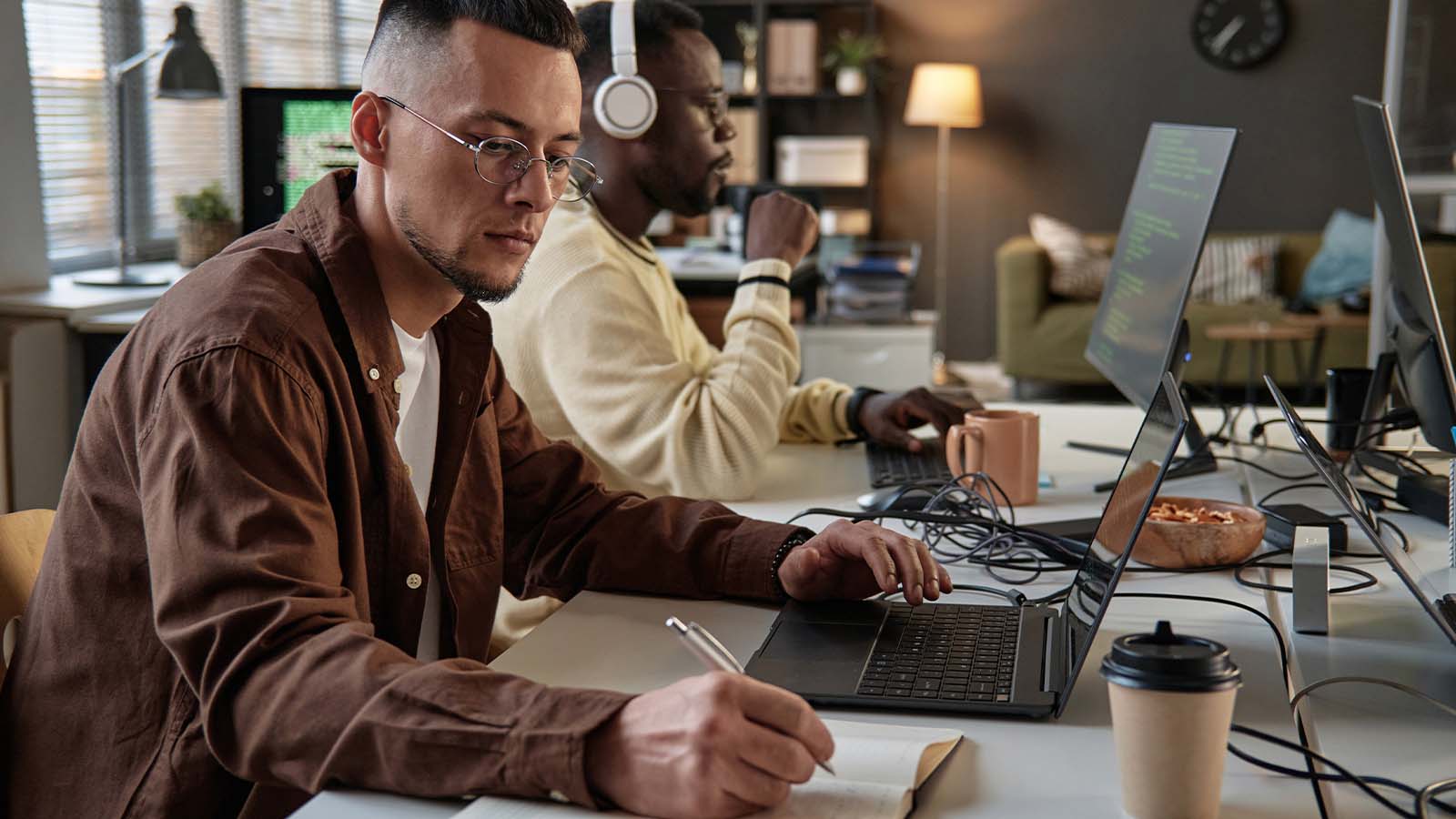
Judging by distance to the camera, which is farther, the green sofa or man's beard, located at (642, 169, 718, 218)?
the green sofa

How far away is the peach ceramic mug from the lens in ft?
5.42

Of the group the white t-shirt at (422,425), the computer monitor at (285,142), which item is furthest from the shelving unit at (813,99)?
the white t-shirt at (422,425)

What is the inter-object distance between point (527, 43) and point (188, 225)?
9.25ft

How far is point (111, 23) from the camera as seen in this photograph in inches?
155

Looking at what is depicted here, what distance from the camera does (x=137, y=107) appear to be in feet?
13.6

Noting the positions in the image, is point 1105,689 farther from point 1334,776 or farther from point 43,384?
point 43,384

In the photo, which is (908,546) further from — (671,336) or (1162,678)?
(671,336)

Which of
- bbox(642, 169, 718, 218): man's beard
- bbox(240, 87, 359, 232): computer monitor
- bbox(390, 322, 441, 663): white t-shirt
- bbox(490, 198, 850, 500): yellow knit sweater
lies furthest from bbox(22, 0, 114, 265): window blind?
bbox(390, 322, 441, 663): white t-shirt

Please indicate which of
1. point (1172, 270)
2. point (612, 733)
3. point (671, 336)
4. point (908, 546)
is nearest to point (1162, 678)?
point (612, 733)

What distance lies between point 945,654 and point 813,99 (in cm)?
600

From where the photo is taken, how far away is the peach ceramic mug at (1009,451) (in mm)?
1651

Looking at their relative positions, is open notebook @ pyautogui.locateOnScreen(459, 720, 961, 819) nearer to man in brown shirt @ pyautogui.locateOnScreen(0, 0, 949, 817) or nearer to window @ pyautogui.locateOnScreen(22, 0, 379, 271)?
man in brown shirt @ pyautogui.locateOnScreen(0, 0, 949, 817)

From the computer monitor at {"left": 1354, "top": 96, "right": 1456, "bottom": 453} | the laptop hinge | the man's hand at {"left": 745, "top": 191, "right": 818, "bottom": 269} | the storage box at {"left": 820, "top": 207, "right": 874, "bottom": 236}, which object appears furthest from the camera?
the storage box at {"left": 820, "top": 207, "right": 874, "bottom": 236}

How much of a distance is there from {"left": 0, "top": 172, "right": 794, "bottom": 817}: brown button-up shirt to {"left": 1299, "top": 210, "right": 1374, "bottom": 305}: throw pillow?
533 cm
